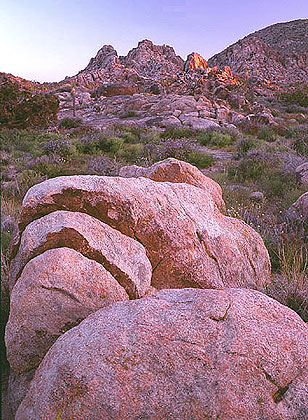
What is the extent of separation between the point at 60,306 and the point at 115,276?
45cm

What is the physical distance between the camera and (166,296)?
6.31 feet

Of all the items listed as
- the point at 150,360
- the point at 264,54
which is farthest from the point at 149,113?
the point at 264,54

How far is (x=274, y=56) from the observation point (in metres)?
72.6

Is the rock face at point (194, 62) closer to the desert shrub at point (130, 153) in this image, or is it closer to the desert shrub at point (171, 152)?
the desert shrub at point (130, 153)

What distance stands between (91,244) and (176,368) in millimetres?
1079

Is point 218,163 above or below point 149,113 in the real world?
below

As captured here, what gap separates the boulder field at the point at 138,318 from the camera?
1.45m


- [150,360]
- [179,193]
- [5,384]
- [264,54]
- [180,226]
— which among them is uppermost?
[264,54]

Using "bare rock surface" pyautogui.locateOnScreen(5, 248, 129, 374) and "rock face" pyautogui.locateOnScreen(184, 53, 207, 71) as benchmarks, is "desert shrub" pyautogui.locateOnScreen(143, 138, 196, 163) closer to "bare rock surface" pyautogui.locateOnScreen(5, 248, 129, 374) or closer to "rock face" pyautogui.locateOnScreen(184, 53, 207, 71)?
"bare rock surface" pyautogui.locateOnScreen(5, 248, 129, 374)

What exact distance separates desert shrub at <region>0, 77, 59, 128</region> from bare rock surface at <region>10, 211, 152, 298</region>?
18981 mm

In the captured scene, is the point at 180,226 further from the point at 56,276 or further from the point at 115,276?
the point at 56,276

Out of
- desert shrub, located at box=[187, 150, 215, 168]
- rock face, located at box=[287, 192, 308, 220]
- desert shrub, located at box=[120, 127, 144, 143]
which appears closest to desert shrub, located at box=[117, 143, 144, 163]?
desert shrub, located at box=[187, 150, 215, 168]

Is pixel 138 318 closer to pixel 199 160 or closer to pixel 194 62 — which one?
pixel 199 160

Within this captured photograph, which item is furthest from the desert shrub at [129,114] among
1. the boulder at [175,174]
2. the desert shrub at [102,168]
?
the boulder at [175,174]
